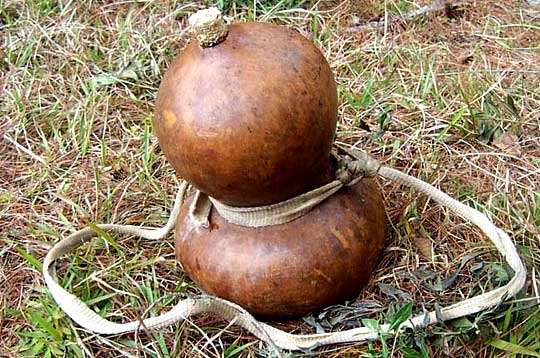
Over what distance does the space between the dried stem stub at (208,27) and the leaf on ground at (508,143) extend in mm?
1093

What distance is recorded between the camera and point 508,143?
242 cm

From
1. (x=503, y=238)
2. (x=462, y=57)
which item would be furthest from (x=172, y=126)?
(x=462, y=57)

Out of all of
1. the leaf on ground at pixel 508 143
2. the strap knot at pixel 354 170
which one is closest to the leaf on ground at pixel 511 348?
the strap knot at pixel 354 170

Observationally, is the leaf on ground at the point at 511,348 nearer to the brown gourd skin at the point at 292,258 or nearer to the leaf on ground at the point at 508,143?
the brown gourd skin at the point at 292,258

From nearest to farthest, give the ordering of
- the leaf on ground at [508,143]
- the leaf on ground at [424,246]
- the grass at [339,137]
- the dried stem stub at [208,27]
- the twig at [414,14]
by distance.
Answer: the dried stem stub at [208,27] < the grass at [339,137] < the leaf on ground at [424,246] < the leaf on ground at [508,143] < the twig at [414,14]

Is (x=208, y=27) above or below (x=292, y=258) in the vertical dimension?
above

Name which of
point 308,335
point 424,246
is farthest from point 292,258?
point 424,246

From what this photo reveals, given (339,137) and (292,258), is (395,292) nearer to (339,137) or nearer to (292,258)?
(292,258)

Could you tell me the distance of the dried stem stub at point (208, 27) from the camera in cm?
160

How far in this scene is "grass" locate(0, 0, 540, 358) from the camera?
187 cm

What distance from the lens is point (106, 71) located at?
295 cm

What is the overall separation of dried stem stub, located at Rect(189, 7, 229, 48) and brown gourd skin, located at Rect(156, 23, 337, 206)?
2 cm

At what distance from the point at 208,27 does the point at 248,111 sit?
6.8 inches

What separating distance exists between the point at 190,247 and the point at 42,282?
0.43 metres
